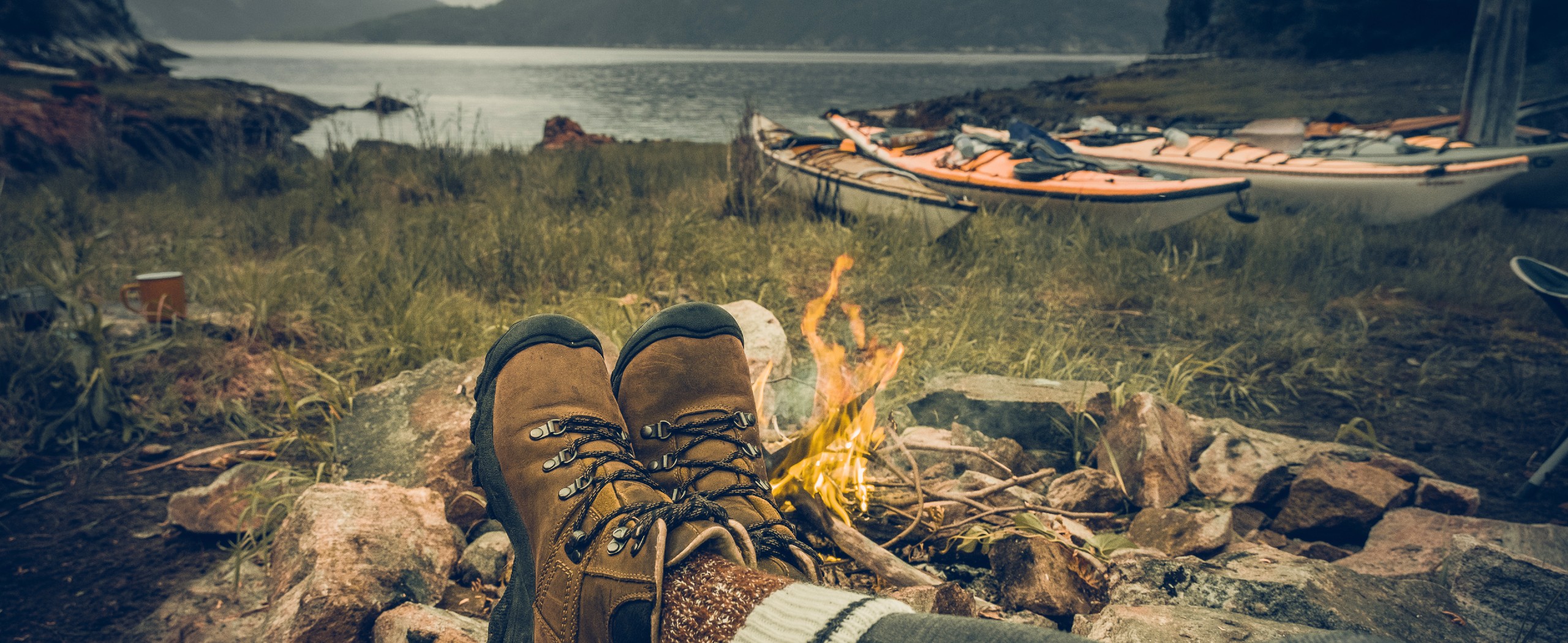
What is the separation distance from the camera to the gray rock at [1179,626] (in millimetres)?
1237

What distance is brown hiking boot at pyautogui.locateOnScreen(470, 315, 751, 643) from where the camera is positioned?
4.08 feet

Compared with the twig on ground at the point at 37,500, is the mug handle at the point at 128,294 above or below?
above

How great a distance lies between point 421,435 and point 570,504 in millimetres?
1148

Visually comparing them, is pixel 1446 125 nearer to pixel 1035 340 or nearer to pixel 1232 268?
pixel 1232 268

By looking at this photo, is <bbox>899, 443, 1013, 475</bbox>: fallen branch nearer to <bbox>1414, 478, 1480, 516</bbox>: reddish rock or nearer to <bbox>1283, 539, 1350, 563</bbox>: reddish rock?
<bbox>1283, 539, 1350, 563</bbox>: reddish rock

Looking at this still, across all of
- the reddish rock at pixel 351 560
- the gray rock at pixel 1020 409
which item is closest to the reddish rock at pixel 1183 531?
the gray rock at pixel 1020 409

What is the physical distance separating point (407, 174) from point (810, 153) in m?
4.58

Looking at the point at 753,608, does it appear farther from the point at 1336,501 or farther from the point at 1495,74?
the point at 1495,74

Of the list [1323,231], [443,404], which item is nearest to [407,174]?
[443,404]

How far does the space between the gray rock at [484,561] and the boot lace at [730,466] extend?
0.56m

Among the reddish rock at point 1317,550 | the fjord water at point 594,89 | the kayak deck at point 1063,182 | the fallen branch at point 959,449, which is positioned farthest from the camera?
the fjord water at point 594,89

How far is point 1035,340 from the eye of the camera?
12.2ft

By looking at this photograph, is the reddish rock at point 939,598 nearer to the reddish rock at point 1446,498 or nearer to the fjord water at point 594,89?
the reddish rock at point 1446,498

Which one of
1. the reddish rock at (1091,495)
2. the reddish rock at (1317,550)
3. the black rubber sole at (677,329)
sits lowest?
the reddish rock at (1317,550)
